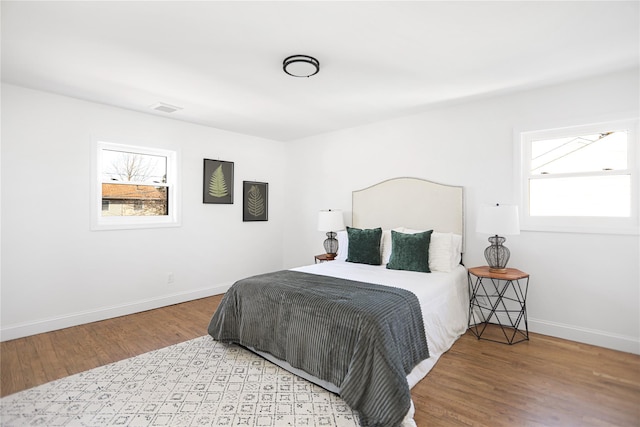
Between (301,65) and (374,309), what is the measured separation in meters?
1.98

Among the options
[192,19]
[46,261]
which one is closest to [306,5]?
[192,19]

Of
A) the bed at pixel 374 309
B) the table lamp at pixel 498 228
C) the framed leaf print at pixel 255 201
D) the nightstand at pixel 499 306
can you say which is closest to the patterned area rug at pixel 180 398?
the bed at pixel 374 309

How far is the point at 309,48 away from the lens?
2.41m

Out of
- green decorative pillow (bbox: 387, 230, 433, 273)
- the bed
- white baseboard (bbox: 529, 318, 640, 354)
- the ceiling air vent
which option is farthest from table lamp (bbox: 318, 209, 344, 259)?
white baseboard (bbox: 529, 318, 640, 354)

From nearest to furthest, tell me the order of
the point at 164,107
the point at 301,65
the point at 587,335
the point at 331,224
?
1. the point at 301,65
2. the point at 587,335
3. the point at 164,107
4. the point at 331,224

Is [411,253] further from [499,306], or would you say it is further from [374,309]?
[374,309]

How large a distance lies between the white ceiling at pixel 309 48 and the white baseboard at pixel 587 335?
2.39 meters

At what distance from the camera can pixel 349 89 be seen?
3.24 m

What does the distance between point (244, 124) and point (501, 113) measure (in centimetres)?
325

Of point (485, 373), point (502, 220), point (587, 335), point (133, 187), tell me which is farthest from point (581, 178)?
point (133, 187)

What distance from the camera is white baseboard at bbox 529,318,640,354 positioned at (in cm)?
282

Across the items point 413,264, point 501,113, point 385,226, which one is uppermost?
point 501,113

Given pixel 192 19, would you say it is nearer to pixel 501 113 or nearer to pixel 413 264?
pixel 413 264

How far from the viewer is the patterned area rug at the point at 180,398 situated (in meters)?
1.95
